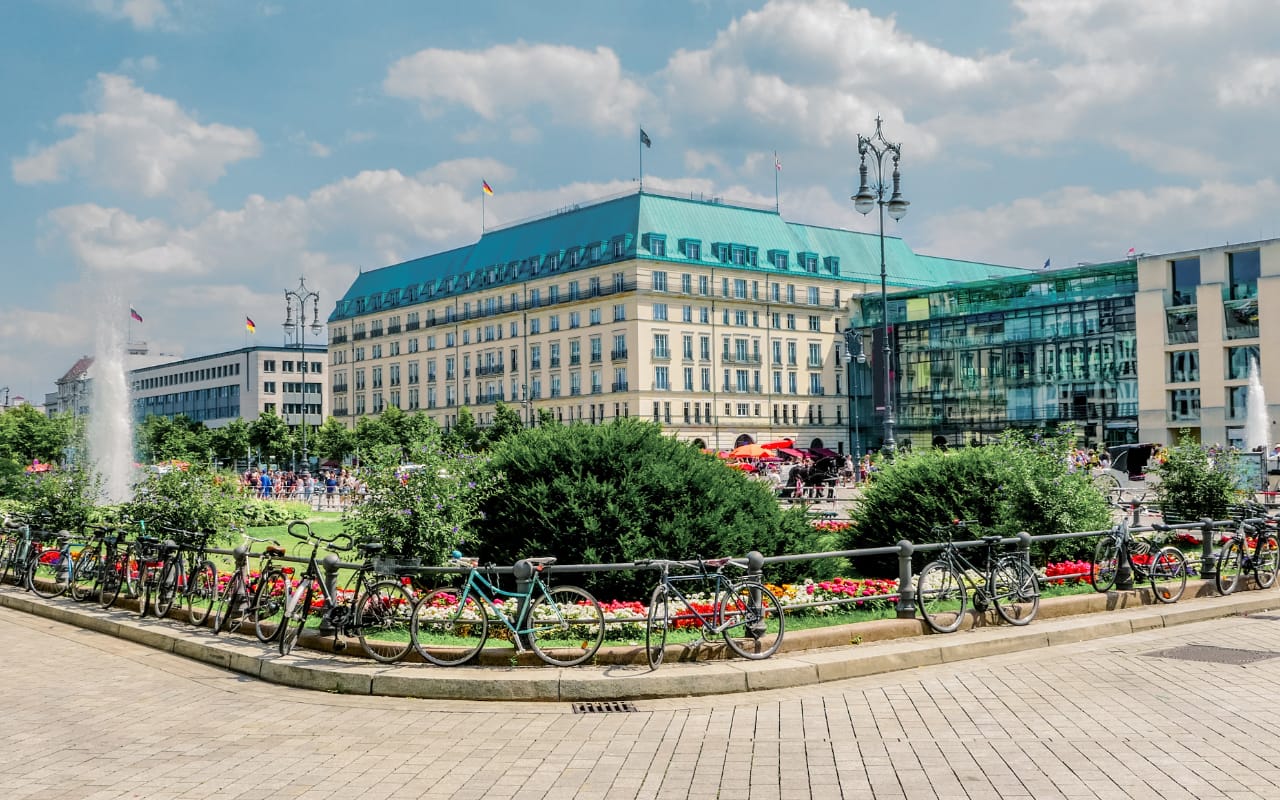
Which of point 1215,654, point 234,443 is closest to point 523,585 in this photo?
point 1215,654

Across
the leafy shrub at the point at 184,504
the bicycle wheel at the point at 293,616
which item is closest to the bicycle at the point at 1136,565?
the bicycle wheel at the point at 293,616

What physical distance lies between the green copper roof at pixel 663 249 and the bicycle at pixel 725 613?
258 feet

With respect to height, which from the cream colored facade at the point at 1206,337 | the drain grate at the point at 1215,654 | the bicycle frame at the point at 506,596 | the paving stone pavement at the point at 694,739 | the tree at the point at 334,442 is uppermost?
the cream colored facade at the point at 1206,337

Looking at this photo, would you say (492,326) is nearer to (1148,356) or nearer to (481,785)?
(1148,356)

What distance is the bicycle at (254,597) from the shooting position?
12.1 metres

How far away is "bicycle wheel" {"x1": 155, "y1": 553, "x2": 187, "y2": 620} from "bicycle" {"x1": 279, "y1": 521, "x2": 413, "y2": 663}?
326 centimetres

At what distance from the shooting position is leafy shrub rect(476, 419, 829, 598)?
1337 centimetres

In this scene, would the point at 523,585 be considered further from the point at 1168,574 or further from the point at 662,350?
the point at 662,350

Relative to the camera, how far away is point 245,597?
1249 centimetres

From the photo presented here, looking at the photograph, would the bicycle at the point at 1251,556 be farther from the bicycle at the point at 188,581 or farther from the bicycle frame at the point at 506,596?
the bicycle at the point at 188,581

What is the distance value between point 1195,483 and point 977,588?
9.74m

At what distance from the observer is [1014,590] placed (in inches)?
494

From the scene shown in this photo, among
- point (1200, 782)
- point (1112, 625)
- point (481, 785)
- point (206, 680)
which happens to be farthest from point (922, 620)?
point (206, 680)

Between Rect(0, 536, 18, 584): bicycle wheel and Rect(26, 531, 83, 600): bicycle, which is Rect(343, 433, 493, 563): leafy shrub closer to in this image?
Rect(26, 531, 83, 600): bicycle
